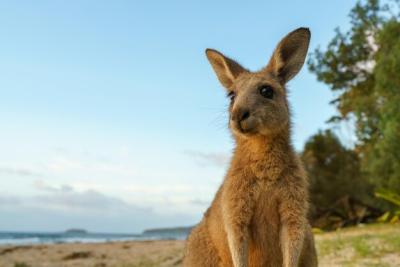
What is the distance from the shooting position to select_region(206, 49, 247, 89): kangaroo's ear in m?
5.80

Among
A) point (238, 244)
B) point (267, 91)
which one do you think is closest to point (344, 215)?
point (267, 91)

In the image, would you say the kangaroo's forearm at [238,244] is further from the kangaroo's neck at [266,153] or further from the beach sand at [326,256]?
the beach sand at [326,256]

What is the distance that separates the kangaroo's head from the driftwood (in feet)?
70.2

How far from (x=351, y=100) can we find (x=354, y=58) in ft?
9.07

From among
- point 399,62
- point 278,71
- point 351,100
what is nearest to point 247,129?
point 278,71

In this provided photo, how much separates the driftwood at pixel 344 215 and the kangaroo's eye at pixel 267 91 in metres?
21.8

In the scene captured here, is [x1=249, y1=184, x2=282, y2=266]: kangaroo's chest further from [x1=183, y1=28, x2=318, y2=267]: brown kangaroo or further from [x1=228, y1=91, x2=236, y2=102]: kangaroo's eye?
[x1=228, y1=91, x2=236, y2=102]: kangaroo's eye

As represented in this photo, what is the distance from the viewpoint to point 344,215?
2716 cm

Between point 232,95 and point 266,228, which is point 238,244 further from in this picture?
point 232,95

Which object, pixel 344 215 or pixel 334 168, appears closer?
pixel 344 215

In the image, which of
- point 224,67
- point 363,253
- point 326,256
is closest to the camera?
point 224,67

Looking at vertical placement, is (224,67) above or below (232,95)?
above

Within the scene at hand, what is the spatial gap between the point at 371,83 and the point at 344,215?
978 cm

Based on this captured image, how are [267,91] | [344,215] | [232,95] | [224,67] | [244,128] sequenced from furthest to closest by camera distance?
[344,215] → [224,67] → [232,95] → [267,91] → [244,128]
